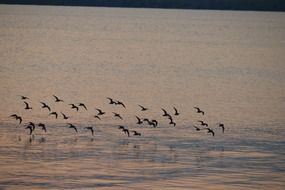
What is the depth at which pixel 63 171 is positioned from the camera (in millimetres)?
50125

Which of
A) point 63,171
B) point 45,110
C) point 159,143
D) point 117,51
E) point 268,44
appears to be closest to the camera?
point 63,171

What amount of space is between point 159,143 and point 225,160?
202 inches

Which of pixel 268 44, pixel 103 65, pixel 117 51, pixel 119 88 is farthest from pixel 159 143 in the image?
pixel 268 44

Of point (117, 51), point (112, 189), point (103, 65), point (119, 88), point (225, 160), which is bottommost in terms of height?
point (112, 189)

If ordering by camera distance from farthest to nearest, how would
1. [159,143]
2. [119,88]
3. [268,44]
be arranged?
[268,44], [119,88], [159,143]

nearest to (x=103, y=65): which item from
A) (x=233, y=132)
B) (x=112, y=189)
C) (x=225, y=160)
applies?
(x=233, y=132)

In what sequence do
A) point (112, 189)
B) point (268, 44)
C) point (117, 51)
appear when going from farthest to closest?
point (268, 44), point (117, 51), point (112, 189)

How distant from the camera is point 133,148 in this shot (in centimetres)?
5653

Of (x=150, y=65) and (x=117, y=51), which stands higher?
(x=117, y=51)

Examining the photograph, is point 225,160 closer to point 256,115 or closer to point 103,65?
point 256,115

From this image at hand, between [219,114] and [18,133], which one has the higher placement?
[219,114]

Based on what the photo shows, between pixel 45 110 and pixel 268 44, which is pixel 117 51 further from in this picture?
pixel 45 110

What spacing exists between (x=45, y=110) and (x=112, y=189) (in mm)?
22851

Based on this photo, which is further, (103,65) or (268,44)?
(268,44)
